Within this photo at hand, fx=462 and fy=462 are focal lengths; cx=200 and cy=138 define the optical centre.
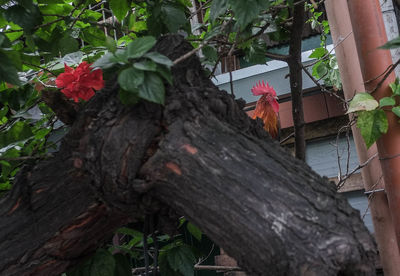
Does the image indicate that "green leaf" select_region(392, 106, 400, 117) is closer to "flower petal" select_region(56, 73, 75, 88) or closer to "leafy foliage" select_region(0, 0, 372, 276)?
"leafy foliage" select_region(0, 0, 372, 276)

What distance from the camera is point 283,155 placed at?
102 centimetres

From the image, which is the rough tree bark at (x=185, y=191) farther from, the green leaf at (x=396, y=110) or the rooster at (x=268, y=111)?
the rooster at (x=268, y=111)

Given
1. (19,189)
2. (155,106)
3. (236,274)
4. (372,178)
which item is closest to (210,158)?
(155,106)

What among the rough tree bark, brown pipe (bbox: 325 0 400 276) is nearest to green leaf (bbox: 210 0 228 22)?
the rough tree bark

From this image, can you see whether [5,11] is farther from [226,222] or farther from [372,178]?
[372,178]

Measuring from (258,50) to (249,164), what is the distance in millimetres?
766

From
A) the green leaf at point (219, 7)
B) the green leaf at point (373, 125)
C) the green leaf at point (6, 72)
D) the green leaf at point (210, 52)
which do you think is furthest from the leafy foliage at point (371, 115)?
the green leaf at point (6, 72)

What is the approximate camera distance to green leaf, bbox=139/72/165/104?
938 millimetres

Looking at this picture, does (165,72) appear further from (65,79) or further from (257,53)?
(257,53)

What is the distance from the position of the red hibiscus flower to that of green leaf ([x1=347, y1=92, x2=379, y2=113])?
793 millimetres

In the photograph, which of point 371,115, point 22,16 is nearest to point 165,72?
point 22,16

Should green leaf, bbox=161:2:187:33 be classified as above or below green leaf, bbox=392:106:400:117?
above

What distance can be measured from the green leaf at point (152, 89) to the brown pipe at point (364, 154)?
41.1 inches

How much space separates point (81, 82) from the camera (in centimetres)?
128
